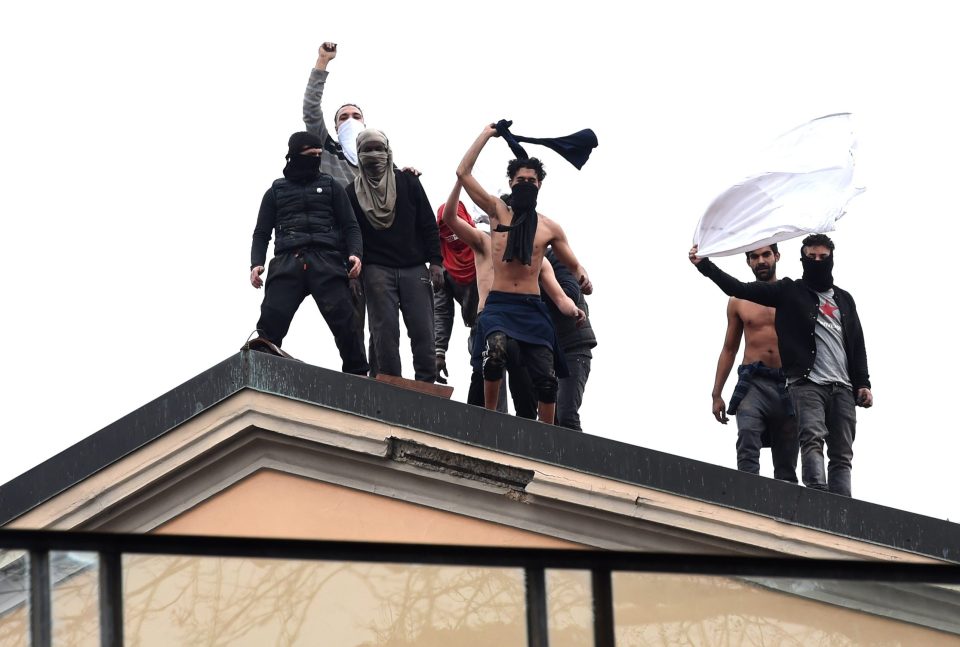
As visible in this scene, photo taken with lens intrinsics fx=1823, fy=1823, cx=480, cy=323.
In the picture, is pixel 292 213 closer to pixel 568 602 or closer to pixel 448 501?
pixel 448 501

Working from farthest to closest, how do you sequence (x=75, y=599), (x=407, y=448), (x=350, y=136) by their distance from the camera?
(x=350, y=136) → (x=407, y=448) → (x=75, y=599)

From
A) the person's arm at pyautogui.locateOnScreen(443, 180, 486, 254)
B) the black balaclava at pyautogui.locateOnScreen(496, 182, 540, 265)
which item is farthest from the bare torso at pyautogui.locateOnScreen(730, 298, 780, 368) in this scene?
the person's arm at pyautogui.locateOnScreen(443, 180, 486, 254)

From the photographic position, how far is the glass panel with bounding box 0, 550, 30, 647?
15.6 ft

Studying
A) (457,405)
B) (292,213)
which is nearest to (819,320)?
(457,405)

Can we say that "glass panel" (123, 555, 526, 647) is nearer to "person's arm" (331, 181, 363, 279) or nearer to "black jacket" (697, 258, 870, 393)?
"person's arm" (331, 181, 363, 279)

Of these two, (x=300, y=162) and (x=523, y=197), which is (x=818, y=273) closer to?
(x=523, y=197)

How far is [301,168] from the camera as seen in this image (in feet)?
34.4

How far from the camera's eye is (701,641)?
523 centimetres

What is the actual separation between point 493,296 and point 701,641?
16.4 feet

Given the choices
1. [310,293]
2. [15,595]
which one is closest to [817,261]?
[310,293]

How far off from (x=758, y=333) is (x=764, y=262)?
0.43 m

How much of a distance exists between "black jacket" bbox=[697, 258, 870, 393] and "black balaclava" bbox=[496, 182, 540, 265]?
3.29 ft

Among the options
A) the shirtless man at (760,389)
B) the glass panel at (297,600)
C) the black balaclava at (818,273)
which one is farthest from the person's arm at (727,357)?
the glass panel at (297,600)

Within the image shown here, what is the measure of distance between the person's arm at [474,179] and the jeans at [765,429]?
187 cm
